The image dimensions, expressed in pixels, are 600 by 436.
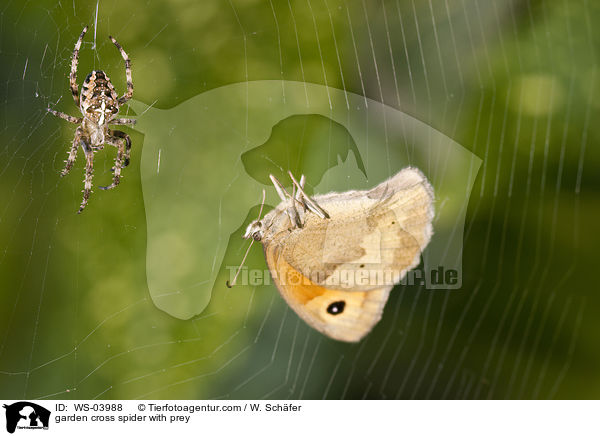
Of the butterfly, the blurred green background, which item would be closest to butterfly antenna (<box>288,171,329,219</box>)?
the butterfly

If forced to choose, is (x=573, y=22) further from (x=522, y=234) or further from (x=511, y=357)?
(x=511, y=357)

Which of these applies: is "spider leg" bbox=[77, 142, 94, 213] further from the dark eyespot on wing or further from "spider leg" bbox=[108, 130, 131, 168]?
the dark eyespot on wing

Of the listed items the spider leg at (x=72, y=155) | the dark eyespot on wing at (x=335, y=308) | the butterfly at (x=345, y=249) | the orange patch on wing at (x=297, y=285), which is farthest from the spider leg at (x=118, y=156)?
the dark eyespot on wing at (x=335, y=308)

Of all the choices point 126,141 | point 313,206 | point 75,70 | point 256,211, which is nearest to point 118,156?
point 126,141

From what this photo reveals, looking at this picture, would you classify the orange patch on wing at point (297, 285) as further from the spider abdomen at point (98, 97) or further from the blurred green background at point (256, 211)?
the spider abdomen at point (98, 97)

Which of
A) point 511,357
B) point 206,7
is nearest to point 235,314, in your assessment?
point 511,357
